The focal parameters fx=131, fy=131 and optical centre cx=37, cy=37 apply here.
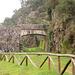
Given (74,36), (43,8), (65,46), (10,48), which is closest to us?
(74,36)

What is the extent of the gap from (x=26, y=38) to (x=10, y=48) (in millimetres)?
17492

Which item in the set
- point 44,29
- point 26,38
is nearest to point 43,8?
point 26,38

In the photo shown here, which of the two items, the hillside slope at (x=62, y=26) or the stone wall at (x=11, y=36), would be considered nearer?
the hillside slope at (x=62, y=26)

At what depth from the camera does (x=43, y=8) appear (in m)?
44.9

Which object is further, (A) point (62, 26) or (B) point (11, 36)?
(B) point (11, 36)

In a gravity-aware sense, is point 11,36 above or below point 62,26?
below

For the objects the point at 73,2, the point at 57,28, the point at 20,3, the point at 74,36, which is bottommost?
the point at 74,36

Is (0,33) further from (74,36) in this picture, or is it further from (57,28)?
(74,36)

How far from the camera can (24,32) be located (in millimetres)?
23719

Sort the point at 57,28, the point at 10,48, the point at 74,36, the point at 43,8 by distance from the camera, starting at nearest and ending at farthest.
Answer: the point at 74,36, the point at 57,28, the point at 10,48, the point at 43,8

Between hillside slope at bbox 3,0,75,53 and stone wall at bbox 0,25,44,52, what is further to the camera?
stone wall at bbox 0,25,44,52

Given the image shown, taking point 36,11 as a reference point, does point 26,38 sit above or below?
below

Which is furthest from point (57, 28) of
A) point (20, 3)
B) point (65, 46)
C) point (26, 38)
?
point (20, 3)

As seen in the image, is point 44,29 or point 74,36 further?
point 44,29
